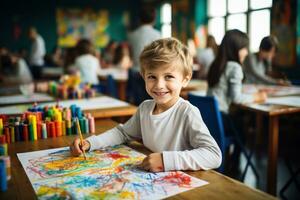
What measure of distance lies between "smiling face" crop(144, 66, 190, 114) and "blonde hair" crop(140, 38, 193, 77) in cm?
2

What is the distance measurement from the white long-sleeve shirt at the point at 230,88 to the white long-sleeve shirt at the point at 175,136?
4.39ft

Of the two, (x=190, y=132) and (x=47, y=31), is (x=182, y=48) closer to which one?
(x=190, y=132)

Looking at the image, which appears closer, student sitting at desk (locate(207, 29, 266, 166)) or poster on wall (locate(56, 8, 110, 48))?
student sitting at desk (locate(207, 29, 266, 166))

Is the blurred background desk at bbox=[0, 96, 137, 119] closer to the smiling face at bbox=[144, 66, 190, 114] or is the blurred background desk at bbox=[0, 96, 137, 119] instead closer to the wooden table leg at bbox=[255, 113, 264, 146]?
the smiling face at bbox=[144, 66, 190, 114]

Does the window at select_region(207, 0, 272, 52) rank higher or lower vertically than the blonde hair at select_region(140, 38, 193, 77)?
higher

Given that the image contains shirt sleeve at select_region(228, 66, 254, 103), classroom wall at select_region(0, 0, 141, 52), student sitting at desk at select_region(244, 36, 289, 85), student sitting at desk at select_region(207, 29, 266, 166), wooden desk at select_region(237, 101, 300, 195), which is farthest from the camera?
classroom wall at select_region(0, 0, 141, 52)

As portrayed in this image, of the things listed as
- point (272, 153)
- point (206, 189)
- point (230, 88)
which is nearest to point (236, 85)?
point (230, 88)

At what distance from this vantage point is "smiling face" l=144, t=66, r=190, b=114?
1238 millimetres

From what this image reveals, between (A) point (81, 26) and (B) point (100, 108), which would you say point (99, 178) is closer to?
(B) point (100, 108)

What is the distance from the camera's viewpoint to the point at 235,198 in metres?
0.90

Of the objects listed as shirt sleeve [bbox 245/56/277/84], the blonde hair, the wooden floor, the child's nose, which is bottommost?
the wooden floor

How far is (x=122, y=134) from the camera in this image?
4.72 feet

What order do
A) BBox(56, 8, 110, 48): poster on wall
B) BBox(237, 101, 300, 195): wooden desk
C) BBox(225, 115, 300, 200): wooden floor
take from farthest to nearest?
BBox(56, 8, 110, 48): poster on wall
BBox(225, 115, 300, 200): wooden floor
BBox(237, 101, 300, 195): wooden desk

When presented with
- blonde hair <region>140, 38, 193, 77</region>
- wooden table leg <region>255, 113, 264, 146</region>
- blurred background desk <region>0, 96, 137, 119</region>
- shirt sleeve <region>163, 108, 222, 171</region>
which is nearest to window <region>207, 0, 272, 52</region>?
wooden table leg <region>255, 113, 264, 146</region>
